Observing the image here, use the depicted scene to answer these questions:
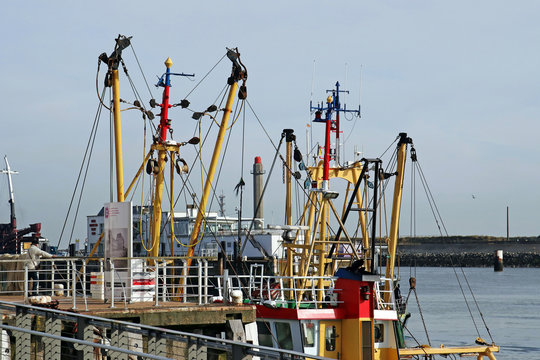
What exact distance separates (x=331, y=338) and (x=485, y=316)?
1933 inches

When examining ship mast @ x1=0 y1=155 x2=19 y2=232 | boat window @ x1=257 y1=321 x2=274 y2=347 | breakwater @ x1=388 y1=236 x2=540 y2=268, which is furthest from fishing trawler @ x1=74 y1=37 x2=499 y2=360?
breakwater @ x1=388 y1=236 x2=540 y2=268

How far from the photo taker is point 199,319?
1888 cm

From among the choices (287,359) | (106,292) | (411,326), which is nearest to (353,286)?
(106,292)

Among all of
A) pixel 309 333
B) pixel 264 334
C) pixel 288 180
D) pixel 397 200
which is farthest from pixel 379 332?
pixel 397 200

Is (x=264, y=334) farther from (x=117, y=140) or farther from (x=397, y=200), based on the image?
(x=397, y=200)

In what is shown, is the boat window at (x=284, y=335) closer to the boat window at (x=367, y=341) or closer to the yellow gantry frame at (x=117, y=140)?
the boat window at (x=367, y=341)

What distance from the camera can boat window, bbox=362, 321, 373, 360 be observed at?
78.5 feet

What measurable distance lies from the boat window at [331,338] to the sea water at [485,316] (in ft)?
24.1

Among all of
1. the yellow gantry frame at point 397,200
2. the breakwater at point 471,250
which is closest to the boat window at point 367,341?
the yellow gantry frame at point 397,200

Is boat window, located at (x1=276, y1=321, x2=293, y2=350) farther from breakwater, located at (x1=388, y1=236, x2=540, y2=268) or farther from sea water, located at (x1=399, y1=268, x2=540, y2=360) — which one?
breakwater, located at (x1=388, y1=236, x2=540, y2=268)

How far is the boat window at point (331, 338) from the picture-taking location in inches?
954

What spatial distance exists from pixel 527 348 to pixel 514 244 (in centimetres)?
11969

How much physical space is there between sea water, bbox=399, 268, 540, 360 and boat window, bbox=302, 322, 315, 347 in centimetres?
787

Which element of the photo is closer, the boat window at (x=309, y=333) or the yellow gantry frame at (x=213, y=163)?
the boat window at (x=309, y=333)
